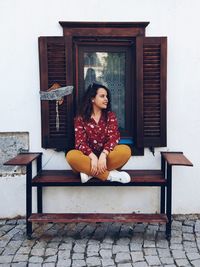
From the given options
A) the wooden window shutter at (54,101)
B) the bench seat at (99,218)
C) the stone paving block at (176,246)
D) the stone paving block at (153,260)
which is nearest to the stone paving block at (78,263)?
the bench seat at (99,218)

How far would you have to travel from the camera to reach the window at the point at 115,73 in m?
4.77

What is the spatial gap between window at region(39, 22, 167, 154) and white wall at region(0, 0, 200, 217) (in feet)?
0.44

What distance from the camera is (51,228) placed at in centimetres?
473

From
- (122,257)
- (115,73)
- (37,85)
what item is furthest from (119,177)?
(37,85)

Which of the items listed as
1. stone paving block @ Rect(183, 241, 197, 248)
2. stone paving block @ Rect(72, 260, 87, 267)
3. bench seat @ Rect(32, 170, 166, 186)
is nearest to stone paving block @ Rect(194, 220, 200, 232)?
stone paving block @ Rect(183, 241, 197, 248)

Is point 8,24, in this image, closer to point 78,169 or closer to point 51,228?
point 78,169

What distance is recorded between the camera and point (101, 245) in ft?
13.9

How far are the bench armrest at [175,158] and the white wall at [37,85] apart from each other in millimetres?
161

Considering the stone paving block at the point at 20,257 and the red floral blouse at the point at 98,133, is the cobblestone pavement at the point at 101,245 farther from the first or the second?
the red floral blouse at the point at 98,133

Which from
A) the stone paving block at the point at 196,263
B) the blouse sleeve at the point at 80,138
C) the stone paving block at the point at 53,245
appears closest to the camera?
the stone paving block at the point at 196,263

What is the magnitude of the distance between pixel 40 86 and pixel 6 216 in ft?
5.50

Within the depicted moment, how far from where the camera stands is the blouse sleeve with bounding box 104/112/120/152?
178 inches

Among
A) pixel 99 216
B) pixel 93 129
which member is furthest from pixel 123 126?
pixel 99 216

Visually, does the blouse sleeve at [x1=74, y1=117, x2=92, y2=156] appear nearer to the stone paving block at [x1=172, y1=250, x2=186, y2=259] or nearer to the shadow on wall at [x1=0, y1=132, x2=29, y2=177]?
the shadow on wall at [x1=0, y1=132, x2=29, y2=177]
